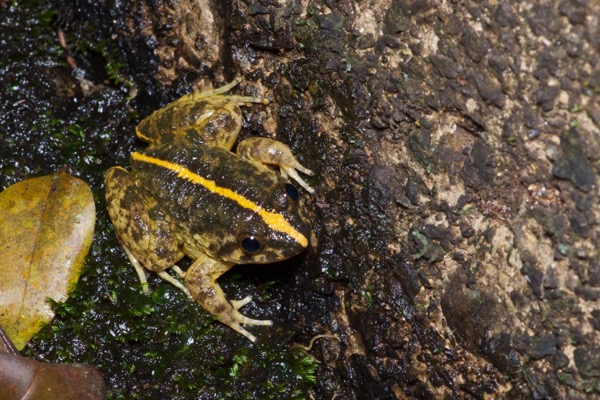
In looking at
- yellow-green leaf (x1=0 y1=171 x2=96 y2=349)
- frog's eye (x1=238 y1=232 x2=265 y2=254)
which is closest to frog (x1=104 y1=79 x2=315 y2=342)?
frog's eye (x1=238 y1=232 x2=265 y2=254)

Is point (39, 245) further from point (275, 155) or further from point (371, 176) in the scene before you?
point (371, 176)

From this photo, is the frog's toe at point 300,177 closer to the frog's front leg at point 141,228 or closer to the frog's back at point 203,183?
the frog's back at point 203,183

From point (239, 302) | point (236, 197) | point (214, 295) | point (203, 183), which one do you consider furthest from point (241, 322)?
point (203, 183)

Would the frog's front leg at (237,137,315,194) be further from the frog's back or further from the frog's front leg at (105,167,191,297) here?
the frog's front leg at (105,167,191,297)

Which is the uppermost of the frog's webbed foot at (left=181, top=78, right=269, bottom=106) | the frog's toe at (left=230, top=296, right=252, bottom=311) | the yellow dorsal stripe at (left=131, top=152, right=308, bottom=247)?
the frog's webbed foot at (left=181, top=78, right=269, bottom=106)

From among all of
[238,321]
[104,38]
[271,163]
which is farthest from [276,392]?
[104,38]

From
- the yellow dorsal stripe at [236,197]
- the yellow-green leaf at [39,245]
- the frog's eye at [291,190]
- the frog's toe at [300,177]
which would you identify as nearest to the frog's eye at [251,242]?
the yellow dorsal stripe at [236,197]

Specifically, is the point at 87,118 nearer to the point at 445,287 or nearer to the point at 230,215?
the point at 230,215

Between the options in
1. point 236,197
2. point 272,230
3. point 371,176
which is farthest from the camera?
point 236,197
